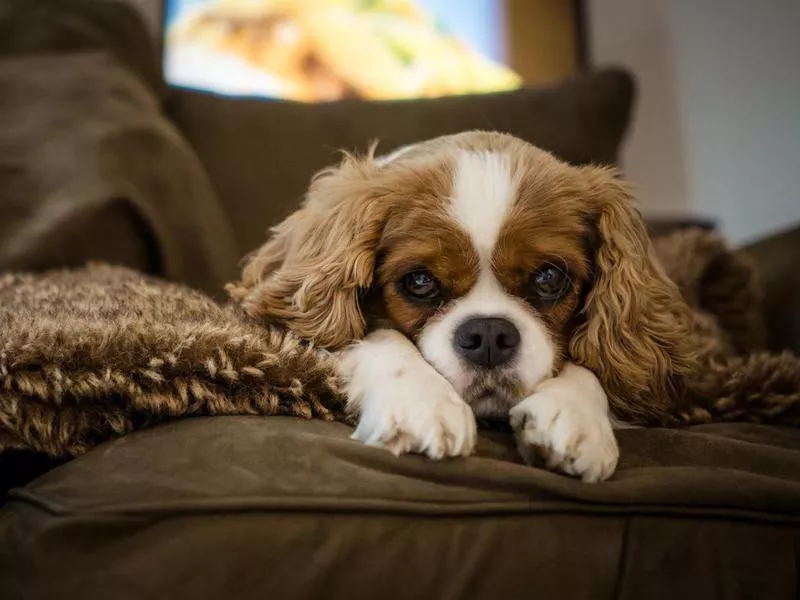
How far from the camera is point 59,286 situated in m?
1.42

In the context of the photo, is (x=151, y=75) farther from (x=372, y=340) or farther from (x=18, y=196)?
(x=372, y=340)

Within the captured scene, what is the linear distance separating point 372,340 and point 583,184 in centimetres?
44

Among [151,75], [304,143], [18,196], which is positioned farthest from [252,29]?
[18,196]

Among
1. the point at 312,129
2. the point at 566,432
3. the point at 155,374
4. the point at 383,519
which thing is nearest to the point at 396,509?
the point at 383,519

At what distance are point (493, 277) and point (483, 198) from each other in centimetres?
12

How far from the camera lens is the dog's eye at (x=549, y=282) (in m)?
1.23

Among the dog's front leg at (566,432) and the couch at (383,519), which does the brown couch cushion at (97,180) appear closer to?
the couch at (383,519)

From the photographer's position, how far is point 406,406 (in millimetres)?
967

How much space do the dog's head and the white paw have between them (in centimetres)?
11

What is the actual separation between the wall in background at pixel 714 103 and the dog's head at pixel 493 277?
63.9 inches

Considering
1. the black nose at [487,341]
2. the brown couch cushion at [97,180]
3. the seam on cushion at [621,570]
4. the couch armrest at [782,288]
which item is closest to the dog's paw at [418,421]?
the black nose at [487,341]

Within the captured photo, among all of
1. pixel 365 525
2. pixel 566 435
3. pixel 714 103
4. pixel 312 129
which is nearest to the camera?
pixel 365 525

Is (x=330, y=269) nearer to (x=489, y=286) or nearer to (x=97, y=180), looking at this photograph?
(x=489, y=286)

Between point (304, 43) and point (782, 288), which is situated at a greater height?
point (304, 43)
